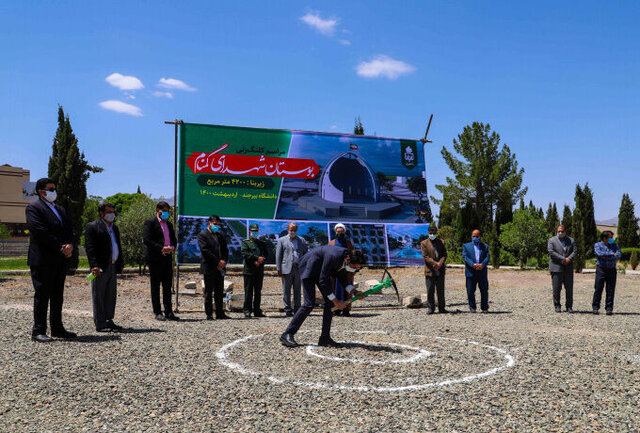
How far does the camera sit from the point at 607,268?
12.4 meters

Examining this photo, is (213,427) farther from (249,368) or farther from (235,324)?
(235,324)

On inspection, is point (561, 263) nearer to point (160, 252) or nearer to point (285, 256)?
point (285, 256)

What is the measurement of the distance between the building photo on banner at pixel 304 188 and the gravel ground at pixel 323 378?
3.48 metres

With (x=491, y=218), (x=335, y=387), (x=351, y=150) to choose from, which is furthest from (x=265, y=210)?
(x=491, y=218)

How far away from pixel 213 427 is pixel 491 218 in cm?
4582

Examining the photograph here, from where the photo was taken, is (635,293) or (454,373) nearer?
(454,373)

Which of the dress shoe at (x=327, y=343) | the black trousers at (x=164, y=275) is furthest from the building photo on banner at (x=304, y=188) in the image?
the dress shoe at (x=327, y=343)

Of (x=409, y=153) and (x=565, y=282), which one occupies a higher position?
(x=409, y=153)

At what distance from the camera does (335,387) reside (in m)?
5.73

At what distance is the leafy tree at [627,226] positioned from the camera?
46991 millimetres

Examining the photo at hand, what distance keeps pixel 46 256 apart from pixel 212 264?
3633 mm

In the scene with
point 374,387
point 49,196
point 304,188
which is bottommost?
point 374,387

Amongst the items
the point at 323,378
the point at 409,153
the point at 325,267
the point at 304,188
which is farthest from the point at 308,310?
the point at 409,153

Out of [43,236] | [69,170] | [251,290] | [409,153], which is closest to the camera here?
[43,236]
